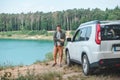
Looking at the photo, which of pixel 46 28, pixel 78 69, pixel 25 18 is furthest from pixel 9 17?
pixel 78 69

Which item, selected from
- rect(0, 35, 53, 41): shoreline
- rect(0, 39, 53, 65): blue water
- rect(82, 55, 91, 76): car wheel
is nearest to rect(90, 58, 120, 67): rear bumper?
rect(82, 55, 91, 76): car wheel

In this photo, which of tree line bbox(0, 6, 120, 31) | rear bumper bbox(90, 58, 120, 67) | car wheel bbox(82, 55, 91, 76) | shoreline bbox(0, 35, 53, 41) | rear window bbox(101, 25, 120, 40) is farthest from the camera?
tree line bbox(0, 6, 120, 31)

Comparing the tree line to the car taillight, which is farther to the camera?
the tree line

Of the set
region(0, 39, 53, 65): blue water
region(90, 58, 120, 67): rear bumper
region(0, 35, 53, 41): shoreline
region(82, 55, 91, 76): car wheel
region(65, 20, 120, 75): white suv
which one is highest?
region(65, 20, 120, 75): white suv

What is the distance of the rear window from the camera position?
377 inches

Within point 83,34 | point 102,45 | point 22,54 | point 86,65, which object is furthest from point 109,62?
point 22,54

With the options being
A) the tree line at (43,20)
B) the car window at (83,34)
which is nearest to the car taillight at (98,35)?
the car window at (83,34)

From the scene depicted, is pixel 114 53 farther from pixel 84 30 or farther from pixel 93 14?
pixel 93 14

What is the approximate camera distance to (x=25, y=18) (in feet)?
555

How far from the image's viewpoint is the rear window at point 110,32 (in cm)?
959

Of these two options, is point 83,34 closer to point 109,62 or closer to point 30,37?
point 109,62

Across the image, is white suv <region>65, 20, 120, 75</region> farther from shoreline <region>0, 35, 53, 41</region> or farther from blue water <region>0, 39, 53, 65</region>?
shoreline <region>0, 35, 53, 41</region>

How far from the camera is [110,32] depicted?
9.70 metres

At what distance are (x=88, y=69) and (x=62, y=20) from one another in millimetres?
139474
